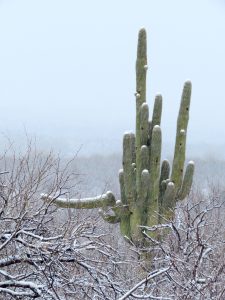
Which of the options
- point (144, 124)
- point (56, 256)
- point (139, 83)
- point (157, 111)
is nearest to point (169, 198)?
point (144, 124)

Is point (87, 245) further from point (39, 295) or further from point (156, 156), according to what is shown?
point (156, 156)

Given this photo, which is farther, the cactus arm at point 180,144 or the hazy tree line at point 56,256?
the cactus arm at point 180,144

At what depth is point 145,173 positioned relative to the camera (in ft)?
36.0

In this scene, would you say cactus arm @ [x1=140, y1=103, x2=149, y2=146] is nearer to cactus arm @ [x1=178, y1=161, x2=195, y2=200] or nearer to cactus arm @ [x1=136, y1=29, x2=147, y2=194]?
cactus arm @ [x1=136, y1=29, x2=147, y2=194]

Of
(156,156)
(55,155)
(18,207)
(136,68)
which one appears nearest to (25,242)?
(18,207)

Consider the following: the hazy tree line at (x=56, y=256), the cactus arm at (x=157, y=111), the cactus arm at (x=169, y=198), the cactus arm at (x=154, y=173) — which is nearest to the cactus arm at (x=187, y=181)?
the cactus arm at (x=169, y=198)

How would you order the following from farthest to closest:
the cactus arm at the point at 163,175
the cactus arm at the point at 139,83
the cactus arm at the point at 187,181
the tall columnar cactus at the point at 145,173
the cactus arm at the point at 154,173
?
1. the cactus arm at the point at 163,175
2. the cactus arm at the point at 139,83
3. the cactus arm at the point at 187,181
4. the tall columnar cactus at the point at 145,173
5. the cactus arm at the point at 154,173

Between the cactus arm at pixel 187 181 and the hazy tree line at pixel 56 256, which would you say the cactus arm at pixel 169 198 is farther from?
the hazy tree line at pixel 56 256

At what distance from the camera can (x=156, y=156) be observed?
36.7 ft

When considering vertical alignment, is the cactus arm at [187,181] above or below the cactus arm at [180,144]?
below

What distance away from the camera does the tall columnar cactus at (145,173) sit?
11234 mm

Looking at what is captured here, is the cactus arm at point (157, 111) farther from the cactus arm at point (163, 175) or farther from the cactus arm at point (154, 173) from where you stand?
the cactus arm at point (163, 175)

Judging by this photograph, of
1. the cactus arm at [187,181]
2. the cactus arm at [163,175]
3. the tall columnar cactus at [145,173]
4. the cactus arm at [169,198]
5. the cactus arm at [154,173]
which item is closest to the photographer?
the cactus arm at [154,173]

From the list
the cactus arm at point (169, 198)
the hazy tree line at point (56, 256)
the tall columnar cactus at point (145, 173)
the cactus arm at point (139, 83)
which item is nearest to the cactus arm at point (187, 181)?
the tall columnar cactus at point (145, 173)
